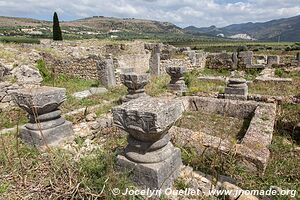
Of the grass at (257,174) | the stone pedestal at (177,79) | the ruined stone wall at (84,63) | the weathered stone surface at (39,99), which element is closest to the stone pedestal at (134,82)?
the stone pedestal at (177,79)

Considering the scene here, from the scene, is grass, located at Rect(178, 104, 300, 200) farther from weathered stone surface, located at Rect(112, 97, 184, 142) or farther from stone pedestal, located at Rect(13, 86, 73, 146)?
stone pedestal, located at Rect(13, 86, 73, 146)

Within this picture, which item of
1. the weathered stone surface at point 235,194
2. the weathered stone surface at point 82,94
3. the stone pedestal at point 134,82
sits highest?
the stone pedestal at point 134,82

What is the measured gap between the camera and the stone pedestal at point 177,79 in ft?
27.4

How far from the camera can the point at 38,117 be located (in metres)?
4.30

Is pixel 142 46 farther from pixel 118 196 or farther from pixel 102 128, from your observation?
pixel 118 196

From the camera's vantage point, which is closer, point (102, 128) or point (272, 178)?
point (272, 178)

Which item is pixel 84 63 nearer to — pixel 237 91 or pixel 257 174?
pixel 237 91

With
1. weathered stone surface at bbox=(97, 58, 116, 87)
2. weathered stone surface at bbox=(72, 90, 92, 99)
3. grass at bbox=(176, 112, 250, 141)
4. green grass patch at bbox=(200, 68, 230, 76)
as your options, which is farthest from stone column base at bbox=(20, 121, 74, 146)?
green grass patch at bbox=(200, 68, 230, 76)

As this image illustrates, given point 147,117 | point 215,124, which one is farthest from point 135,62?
point 147,117

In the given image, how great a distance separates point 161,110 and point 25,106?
304 cm

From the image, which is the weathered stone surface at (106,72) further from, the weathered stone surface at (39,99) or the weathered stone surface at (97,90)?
the weathered stone surface at (39,99)

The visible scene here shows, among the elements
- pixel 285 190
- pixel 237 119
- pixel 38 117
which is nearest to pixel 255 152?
pixel 285 190

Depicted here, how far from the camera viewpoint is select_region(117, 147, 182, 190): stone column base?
257cm

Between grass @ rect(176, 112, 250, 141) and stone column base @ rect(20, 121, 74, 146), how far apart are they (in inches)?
96.9
